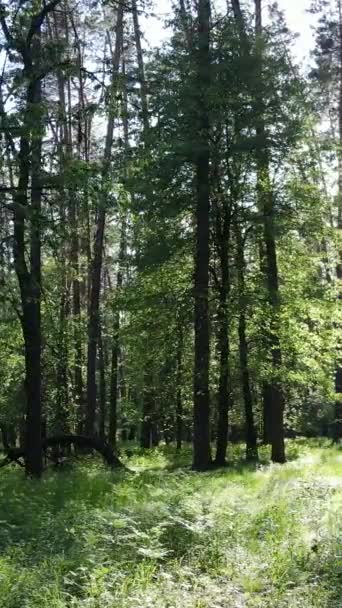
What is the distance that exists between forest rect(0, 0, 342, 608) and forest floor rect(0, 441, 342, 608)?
3 cm

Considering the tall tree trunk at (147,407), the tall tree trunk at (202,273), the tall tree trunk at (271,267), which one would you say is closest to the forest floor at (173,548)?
the tall tree trunk at (202,273)

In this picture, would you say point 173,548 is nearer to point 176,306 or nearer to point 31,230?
point 31,230

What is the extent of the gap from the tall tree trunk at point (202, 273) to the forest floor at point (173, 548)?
14.0ft

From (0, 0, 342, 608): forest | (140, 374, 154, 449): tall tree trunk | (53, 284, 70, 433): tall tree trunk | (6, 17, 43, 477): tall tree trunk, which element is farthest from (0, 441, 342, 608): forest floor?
(140, 374, 154, 449): tall tree trunk

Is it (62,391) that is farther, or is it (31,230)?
(62,391)

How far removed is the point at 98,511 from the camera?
7.38 m

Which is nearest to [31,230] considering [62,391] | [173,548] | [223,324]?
[173,548]

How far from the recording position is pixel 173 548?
20.1 ft

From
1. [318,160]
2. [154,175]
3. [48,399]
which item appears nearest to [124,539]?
[154,175]

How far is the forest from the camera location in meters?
5.66

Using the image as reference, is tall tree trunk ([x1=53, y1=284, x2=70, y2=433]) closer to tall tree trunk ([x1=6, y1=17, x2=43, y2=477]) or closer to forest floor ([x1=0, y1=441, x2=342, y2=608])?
tall tree trunk ([x1=6, y1=17, x2=43, y2=477])

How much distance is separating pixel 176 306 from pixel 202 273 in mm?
1048

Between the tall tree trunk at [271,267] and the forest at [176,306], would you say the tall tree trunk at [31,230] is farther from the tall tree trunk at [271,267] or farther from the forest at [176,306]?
the tall tree trunk at [271,267]

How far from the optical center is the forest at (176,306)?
566 cm
